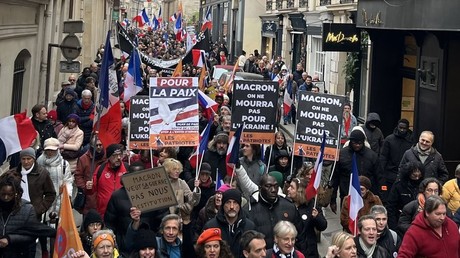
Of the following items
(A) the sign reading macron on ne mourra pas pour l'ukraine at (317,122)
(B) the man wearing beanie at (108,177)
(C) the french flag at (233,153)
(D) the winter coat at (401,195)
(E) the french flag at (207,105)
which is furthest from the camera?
(E) the french flag at (207,105)

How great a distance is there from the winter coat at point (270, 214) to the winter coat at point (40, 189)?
2212 mm

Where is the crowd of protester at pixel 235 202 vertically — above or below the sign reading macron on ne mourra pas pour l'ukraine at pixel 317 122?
below

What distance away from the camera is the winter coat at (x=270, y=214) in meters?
7.87

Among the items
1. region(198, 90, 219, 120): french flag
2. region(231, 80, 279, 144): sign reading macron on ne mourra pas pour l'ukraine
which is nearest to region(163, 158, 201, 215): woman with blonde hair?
region(231, 80, 279, 144): sign reading macron on ne mourra pas pour l'ukraine

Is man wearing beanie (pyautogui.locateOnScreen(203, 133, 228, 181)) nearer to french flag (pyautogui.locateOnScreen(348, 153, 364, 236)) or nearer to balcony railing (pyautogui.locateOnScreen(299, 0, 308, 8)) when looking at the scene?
french flag (pyautogui.locateOnScreen(348, 153, 364, 236))

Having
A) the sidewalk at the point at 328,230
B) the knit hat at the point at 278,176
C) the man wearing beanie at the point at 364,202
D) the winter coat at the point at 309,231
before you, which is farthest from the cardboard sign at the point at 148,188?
the sidewalk at the point at 328,230

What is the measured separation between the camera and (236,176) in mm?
9859

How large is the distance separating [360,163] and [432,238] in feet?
14.3

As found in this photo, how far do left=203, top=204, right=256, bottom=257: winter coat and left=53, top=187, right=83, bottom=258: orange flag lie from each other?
1.40 metres

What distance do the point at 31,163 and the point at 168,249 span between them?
2.51 meters

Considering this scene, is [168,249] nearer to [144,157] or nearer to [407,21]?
[144,157]

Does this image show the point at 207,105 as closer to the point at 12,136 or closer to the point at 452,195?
the point at 12,136

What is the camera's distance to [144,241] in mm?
6617

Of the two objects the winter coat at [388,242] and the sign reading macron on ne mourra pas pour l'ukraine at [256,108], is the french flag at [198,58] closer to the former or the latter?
the sign reading macron on ne mourra pas pour l'ukraine at [256,108]
